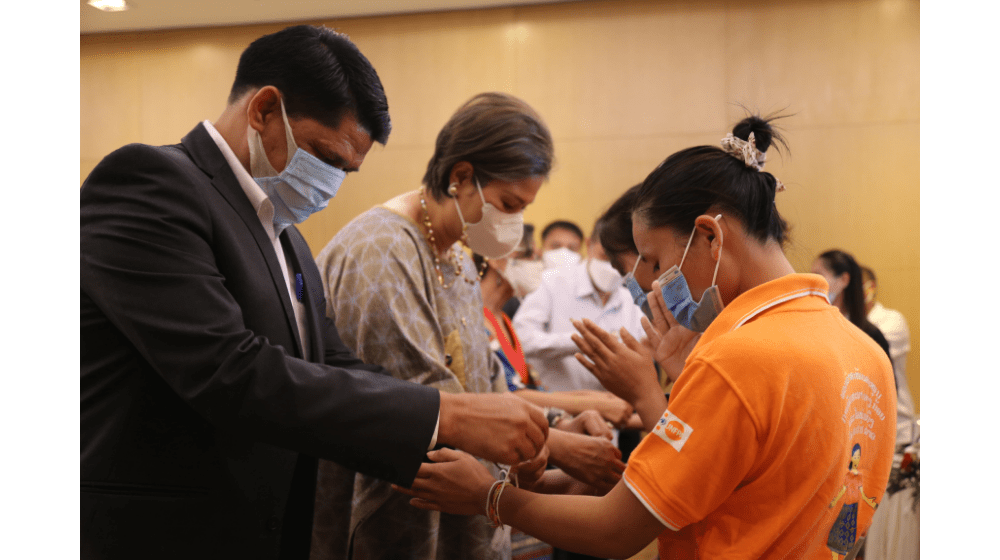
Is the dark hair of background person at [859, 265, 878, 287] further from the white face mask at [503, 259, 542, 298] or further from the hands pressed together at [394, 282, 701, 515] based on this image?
the hands pressed together at [394, 282, 701, 515]

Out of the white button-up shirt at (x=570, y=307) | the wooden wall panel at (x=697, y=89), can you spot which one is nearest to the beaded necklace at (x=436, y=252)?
the white button-up shirt at (x=570, y=307)

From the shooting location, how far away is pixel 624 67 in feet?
17.4

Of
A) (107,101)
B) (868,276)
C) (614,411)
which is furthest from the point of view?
(868,276)

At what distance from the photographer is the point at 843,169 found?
515 centimetres

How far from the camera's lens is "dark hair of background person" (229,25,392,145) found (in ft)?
4.21

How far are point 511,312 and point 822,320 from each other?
3.32m

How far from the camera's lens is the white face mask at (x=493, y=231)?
190 cm

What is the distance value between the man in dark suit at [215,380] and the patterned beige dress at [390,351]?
332 millimetres

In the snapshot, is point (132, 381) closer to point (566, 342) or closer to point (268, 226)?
point (268, 226)

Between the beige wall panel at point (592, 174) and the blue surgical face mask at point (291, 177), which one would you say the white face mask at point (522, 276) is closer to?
the blue surgical face mask at point (291, 177)

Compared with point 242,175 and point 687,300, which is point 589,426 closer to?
point 687,300

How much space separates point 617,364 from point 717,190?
0.60m

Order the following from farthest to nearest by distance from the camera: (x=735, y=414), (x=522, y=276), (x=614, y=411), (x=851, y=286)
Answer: (x=851, y=286)
(x=522, y=276)
(x=614, y=411)
(x=735, y=414)

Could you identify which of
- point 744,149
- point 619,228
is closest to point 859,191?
point 619,228
